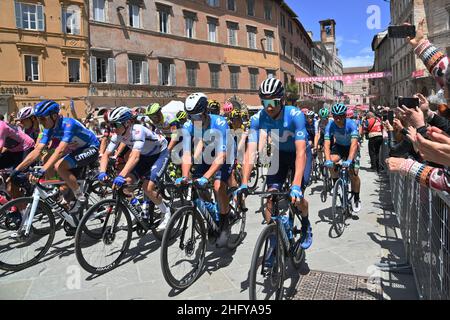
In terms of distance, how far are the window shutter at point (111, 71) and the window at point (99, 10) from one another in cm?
279

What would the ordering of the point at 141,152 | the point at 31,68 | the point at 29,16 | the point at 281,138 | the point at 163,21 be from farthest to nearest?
the point at 163,21 < the point at 31,68 < the point at 29,16 < the point at 141,152 < the point at 281,138

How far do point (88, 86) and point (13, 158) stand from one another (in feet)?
65.1

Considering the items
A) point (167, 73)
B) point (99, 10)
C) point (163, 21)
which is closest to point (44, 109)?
point (99, 10)

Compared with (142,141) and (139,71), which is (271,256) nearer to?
(142,141)

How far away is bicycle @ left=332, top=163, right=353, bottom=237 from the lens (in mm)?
5507

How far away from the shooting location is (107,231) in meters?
4.44

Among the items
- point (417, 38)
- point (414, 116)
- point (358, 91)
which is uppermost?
point (358, 91)

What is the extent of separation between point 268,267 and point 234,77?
32.5 metres

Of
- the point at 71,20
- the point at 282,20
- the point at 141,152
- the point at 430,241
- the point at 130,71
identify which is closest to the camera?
the point at 430,241

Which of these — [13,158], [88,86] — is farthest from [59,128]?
[88,86]

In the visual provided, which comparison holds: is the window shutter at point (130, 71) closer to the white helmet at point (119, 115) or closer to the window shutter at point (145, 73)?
the window shutter at point (145, 73)

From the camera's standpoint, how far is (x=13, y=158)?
233 inches

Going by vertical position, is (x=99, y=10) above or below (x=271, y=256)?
above
